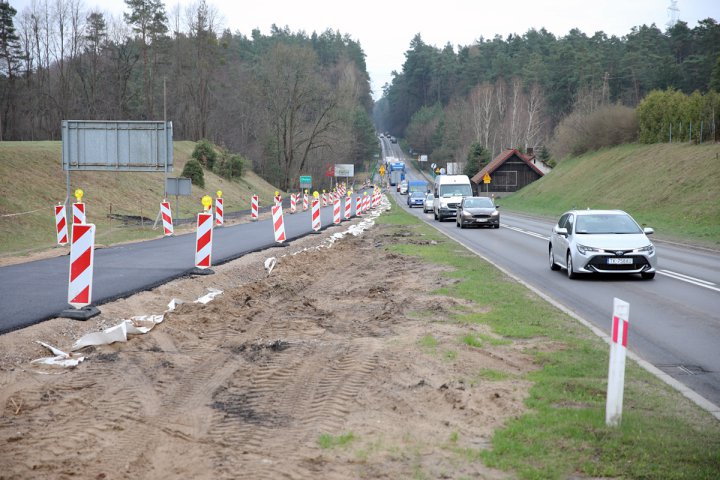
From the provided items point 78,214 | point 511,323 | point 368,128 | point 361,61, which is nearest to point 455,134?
point 368,128

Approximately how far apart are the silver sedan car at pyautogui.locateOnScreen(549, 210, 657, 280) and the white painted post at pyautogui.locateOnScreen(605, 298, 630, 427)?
10842 mm

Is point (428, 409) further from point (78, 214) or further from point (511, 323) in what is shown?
point (78, 214)

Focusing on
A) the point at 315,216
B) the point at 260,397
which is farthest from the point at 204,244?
the point at 315,216

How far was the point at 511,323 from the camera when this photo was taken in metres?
10.4

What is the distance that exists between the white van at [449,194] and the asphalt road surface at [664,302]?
19.5 metres

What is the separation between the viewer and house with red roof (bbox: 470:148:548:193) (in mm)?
93438

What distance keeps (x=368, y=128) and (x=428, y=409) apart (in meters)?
158

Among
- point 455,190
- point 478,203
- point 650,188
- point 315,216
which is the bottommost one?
point 315,216

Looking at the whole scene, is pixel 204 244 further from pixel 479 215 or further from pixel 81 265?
pixel 479 215

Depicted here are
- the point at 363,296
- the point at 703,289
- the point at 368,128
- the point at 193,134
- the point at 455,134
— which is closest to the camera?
the point at 363,296

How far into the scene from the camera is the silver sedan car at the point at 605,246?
1622 cm

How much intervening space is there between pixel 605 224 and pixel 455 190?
28.9 m

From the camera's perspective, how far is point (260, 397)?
6.65 m

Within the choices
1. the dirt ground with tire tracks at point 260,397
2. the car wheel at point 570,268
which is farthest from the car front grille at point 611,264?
the dirt ground with tire tracks at point 260,397
